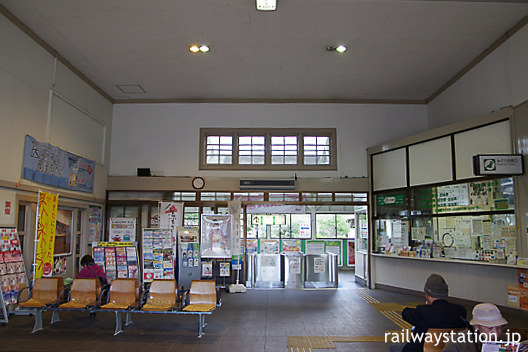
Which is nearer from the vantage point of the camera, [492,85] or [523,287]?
[523,287]

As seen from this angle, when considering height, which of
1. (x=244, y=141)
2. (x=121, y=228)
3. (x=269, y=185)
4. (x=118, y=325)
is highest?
(x=244, y=141)

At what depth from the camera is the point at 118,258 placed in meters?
7.90

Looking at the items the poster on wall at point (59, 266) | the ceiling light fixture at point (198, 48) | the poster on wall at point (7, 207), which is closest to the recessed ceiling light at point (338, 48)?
the ceiling light fixture at point (198, 48)

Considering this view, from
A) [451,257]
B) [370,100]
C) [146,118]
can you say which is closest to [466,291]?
[451,257]

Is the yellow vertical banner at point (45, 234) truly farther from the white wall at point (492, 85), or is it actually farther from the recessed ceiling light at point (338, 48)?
the white wall at point (492, 85)

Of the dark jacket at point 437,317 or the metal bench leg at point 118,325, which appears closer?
the dark jacket at point 437,317

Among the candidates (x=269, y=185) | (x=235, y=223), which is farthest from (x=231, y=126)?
(x=235, y=223)

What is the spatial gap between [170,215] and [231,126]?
2.79 meters

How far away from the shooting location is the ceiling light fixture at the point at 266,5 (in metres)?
5.95

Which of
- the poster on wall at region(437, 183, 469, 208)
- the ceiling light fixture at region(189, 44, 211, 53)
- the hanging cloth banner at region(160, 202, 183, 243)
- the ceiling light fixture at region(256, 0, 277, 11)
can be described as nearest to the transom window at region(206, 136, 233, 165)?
the hanging cloth banner at region(160, 202, 183, 243)

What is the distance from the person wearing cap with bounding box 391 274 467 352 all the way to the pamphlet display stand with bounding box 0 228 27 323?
5.61 m

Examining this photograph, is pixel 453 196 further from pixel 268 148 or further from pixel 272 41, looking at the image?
pixel 272 41

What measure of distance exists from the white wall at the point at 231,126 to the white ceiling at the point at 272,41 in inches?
25.4

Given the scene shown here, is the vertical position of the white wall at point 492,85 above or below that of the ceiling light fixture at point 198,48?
below
